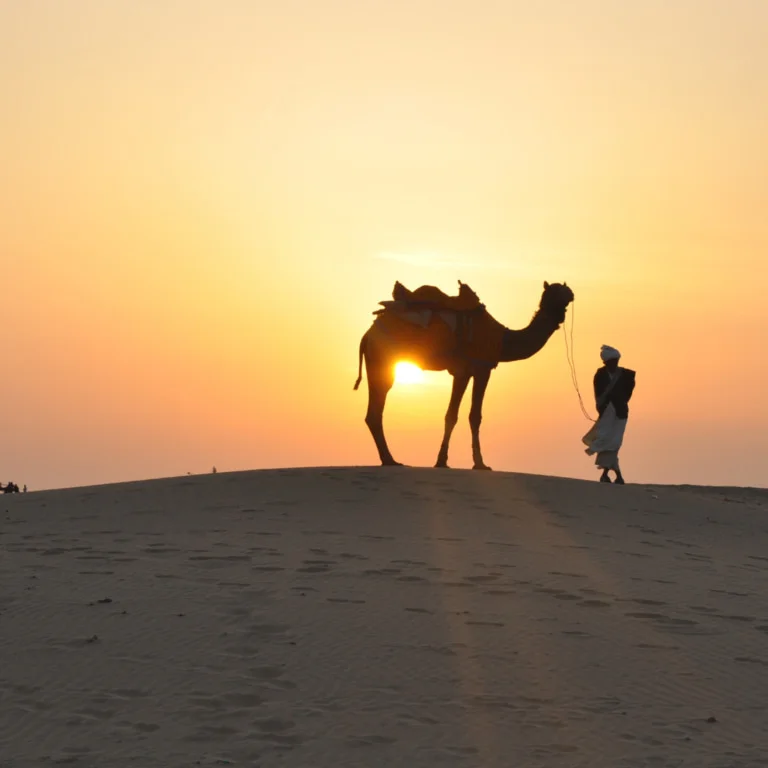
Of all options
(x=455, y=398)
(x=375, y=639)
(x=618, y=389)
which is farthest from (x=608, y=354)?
(x=375, y=639)

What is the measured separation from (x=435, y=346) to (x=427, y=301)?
28.6 inches

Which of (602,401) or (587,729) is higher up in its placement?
(602,401)

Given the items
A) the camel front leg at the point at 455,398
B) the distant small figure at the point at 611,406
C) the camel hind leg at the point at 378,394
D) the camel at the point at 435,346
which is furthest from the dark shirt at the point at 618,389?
the camel hind leg at the point at 378,394

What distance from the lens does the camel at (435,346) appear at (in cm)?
1958

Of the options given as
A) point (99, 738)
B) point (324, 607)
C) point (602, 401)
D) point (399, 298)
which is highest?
point (399, 298)

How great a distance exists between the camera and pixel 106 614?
416 inches

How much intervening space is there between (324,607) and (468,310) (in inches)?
382

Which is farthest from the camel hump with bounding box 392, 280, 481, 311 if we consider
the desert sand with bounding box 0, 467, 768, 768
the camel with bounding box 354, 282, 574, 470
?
the desert sand with bounding box 0, 467, 768, 768

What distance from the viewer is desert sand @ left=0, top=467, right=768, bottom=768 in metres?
8.12

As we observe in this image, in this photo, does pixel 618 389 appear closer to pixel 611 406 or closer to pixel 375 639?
pixel 611 406

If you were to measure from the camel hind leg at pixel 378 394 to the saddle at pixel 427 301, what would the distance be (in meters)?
0.88

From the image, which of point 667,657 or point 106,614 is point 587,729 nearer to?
point 667,657

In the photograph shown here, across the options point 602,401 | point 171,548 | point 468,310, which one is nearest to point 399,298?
point 468,310

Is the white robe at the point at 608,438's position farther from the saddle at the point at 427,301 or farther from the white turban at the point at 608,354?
the saddle at the point at 427,301
